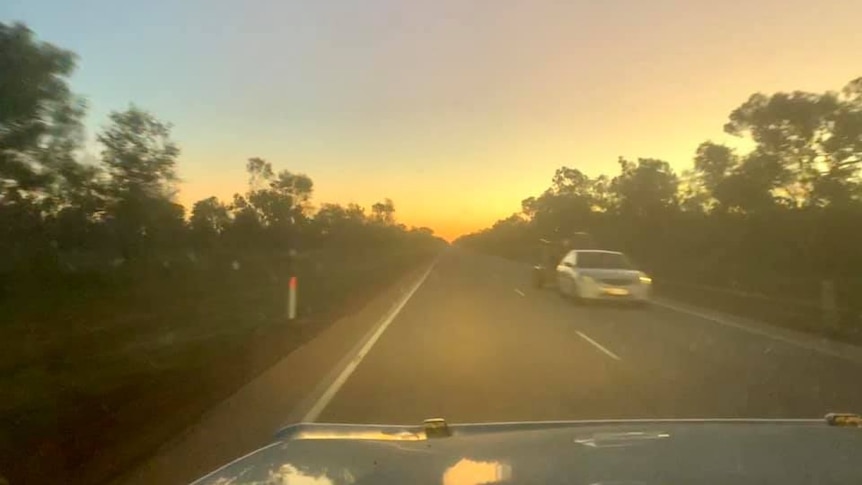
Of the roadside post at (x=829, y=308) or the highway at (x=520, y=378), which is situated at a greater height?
the roadside post at (x=829, y=308)

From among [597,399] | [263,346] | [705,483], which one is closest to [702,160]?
[263,346]

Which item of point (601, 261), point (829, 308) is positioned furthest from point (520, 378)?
point (601, 261)

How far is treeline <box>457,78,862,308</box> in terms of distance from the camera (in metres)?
42.9

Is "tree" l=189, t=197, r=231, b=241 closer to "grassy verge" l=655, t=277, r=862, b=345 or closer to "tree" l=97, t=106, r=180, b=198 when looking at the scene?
"tree" l=97, t=106, r=180, b=198

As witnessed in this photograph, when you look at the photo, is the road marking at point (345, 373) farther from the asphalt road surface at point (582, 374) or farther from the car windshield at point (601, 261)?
the car windshield at point (601, 261)

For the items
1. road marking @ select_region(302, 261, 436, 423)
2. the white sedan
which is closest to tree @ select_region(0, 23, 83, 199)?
road marking @ select_region(302, 261, 436, 423)

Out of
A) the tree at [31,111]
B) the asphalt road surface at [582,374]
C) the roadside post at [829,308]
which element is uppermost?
the tree at [31,111]

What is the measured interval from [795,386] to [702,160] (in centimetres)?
5215

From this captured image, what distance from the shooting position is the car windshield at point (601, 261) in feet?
95.3

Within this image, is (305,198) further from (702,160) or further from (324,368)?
(324,368)

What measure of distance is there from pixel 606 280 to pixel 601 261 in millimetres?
2123

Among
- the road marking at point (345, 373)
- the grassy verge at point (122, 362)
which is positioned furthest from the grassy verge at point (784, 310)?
the grassy verge at point (122, 362)

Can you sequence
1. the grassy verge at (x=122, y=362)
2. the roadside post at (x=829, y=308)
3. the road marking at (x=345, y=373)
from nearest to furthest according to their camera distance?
the grassy verge at (x=122, y=362) → the road marking at (x=345, y=373) → the roadside post at (x=829, y=308)

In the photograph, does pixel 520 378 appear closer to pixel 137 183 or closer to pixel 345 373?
pixel 345 373
